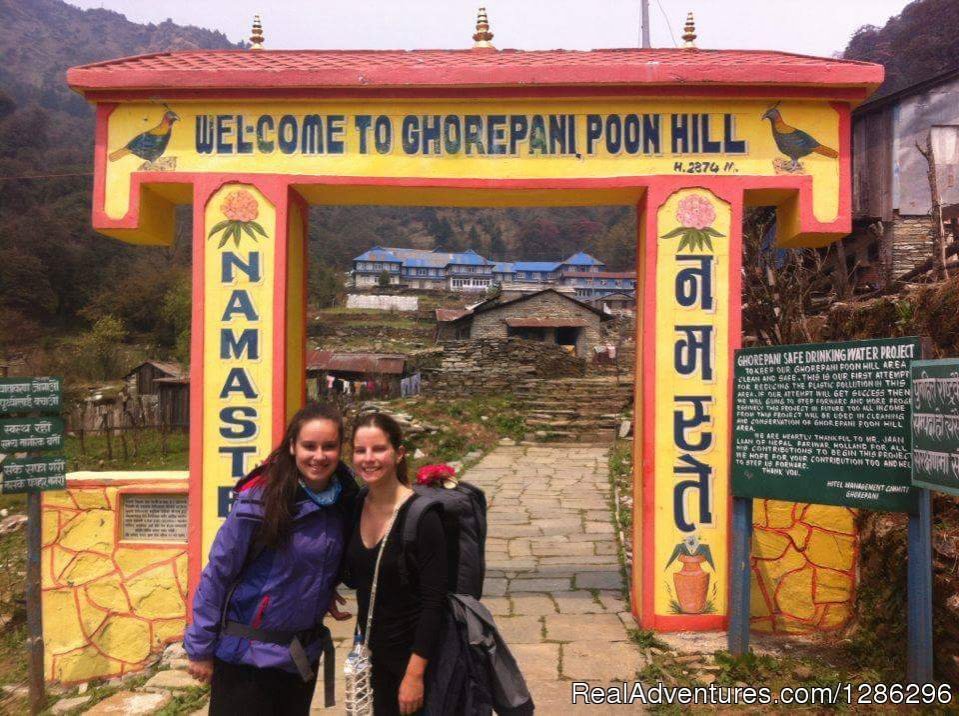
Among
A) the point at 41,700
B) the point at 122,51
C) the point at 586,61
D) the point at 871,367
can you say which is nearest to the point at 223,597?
the point at 871,367

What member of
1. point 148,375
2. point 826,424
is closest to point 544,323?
point 148,375

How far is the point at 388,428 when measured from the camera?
2643 mm

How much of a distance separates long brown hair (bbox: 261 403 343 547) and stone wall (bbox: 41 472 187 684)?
302 cm

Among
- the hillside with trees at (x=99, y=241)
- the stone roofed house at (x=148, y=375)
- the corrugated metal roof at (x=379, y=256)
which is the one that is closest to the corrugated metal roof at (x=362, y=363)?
the stone roofed house at (x=148, y=375)

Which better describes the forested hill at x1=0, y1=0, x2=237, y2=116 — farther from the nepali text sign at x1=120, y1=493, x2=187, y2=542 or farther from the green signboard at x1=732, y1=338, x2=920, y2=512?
the green signboard at x1=732, y1=338, x2=920, y2=512

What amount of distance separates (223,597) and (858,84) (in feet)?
15.9

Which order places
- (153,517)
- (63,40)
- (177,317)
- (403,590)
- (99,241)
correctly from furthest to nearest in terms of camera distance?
(63,40), (99,241), (177,317), (153,517), (403,590)

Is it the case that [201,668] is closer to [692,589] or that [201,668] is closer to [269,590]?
[269,590]

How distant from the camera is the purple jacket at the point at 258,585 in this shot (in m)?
2.42

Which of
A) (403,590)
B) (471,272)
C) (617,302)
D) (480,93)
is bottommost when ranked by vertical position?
(403,590)

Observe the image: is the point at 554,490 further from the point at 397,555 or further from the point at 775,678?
the point at 397,555

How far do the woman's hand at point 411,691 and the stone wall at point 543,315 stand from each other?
2919 centimetres

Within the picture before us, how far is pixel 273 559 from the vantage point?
8.09ft

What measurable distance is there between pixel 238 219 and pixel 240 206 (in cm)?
9
